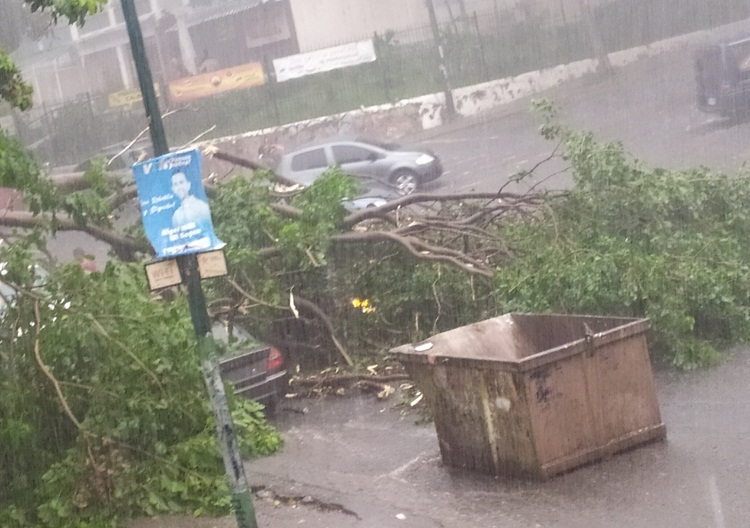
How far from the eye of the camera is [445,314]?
11844mm

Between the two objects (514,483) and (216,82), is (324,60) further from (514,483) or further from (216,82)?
(514,483)

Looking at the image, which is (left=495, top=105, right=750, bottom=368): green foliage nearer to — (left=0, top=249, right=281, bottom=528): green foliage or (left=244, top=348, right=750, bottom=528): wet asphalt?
(left=244, top=348, right=750, bottom=528): wet asphalt

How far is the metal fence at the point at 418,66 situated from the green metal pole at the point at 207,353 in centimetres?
1406

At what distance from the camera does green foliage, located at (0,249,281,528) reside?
280 inches

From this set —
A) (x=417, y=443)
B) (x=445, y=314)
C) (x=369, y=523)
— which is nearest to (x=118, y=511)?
(x=369, y=523)

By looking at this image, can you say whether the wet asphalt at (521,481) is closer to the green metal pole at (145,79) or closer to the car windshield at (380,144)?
the green metal pole at (145,79)

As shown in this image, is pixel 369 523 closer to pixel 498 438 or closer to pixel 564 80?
pixel 498 438

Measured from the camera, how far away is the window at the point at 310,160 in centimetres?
1867

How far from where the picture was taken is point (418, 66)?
74.9 feet

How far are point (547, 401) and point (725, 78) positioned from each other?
43.9 feet

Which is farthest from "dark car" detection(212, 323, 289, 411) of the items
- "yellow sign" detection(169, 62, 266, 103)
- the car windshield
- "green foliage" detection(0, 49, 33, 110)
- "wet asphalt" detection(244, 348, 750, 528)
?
"yellow sign" detection(169, 62, 266, 103)

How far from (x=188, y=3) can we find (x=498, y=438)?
17.2 m


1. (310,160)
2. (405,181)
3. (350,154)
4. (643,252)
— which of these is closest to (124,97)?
(310,160)

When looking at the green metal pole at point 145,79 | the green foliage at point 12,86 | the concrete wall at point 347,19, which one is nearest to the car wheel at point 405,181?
the concrete wall at point 347,19
